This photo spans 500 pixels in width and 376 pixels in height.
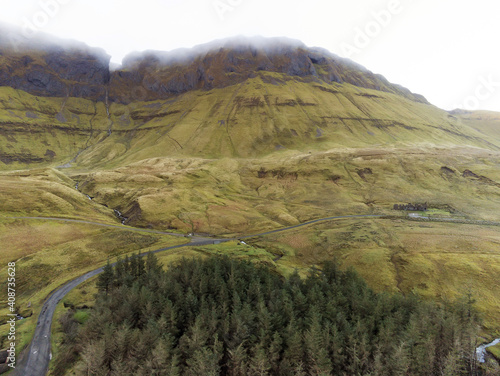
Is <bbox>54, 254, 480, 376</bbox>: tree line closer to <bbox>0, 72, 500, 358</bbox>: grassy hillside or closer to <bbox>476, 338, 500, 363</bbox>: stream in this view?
<bbox>476, 338, 500, 363</bbox>: stream

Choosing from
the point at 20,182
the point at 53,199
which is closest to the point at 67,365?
the point at 53,199

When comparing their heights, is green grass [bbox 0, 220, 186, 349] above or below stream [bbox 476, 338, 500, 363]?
below

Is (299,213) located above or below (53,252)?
above

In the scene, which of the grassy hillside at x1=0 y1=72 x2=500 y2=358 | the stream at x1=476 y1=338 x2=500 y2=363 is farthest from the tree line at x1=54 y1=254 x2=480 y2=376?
the grassy hillside at x1=0 y1=72 x2=500 y2=358

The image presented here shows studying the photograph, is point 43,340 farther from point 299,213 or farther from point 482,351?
point 299,213

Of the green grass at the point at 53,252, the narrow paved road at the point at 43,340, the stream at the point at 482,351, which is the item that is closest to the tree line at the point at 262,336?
the narrow paved road at the point at 43,340

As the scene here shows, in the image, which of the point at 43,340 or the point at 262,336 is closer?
the point at 262,336

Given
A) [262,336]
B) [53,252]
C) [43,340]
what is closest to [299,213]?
[262,336]

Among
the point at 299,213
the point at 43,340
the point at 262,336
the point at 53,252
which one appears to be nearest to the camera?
the point at 262,336
